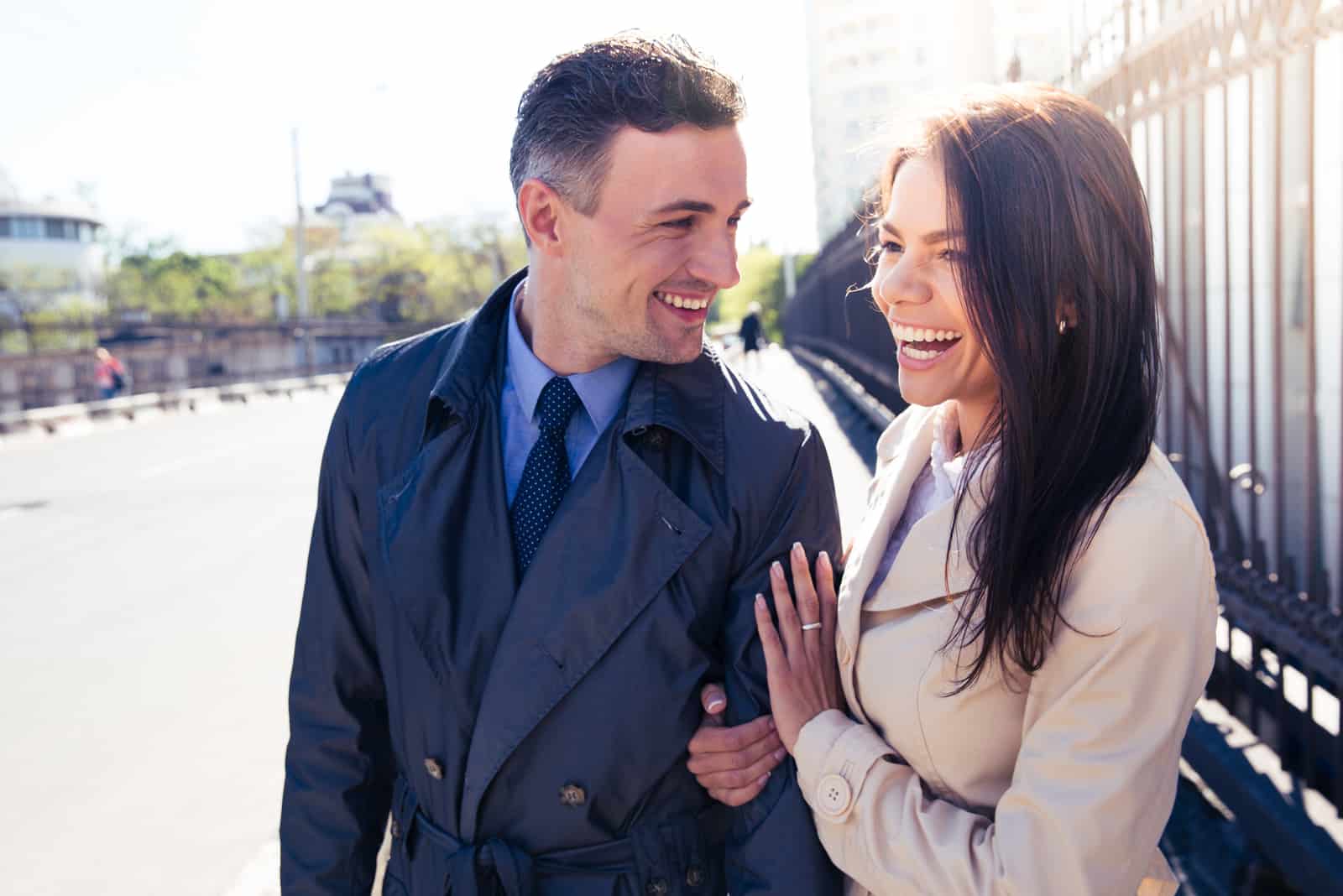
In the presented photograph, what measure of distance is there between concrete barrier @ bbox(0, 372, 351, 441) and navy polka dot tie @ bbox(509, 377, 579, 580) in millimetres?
21203

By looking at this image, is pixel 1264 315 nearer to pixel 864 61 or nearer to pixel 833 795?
pixel 833 795

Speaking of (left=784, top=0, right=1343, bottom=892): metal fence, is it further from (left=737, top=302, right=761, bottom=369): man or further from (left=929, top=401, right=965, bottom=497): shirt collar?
(left=737, top=302, right=761, bottom=369): man

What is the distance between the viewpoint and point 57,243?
334 feet

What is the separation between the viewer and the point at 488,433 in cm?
223

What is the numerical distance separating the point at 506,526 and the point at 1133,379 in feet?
3.39

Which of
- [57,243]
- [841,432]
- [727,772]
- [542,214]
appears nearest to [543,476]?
[542,214]

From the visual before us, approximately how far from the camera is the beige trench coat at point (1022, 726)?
1.65 meters

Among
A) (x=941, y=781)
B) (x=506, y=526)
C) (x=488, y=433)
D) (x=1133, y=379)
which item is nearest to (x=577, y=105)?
(x=488, y=433)

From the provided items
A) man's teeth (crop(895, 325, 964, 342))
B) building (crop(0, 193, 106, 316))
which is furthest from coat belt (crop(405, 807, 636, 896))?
building (crop(0, 193, 106, 316))

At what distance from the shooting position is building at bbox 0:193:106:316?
93681mm

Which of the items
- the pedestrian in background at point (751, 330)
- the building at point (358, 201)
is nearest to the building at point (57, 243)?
the building at point (358, 201)

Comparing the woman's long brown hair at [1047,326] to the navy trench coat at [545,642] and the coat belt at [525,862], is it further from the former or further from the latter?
the coat belt at [525,862]

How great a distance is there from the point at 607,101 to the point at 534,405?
0.56m

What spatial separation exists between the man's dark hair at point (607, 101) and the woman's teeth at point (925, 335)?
0.51 meters
